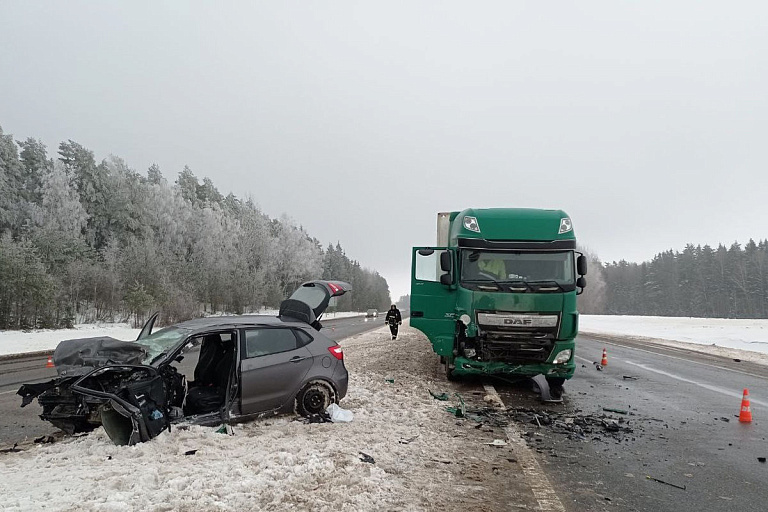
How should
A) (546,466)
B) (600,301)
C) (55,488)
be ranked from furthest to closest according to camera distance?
1. (600,301)
2. (546,466)
3. (55,488)

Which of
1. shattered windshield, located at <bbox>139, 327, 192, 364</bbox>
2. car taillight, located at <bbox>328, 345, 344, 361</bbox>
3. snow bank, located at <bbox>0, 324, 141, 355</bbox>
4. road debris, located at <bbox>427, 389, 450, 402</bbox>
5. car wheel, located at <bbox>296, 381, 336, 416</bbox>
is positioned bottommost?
snow bank, located at <bbox>0, 324, 141, 355</bbox>

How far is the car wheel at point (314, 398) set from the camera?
6.79m

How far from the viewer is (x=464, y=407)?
8.36 m

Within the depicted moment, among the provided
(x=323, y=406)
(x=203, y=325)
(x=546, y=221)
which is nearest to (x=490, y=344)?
(x=546, y=221)

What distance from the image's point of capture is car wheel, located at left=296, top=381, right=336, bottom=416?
679 centimetres

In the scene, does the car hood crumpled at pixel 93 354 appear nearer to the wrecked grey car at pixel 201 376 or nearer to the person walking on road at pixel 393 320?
the wrecked grey car at pixel 201 376

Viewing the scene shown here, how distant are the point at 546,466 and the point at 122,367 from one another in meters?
4.82

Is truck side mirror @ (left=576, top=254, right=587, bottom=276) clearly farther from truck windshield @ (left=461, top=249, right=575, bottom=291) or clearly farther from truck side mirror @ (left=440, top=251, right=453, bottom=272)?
truck side mirror @ (left=440, top=251, right=453, bottom=272)

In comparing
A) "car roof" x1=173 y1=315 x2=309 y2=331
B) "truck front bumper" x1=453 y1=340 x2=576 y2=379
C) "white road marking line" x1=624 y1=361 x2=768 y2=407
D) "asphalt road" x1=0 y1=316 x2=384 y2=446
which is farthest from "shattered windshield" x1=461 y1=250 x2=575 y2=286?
"asphalt road" x1=0 y1=316 x2=384 y2=446

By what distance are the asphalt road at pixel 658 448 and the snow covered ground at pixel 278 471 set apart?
0.66 m

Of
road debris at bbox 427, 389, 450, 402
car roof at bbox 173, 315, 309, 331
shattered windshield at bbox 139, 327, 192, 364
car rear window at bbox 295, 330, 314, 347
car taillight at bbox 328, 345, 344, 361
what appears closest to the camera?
A: shattered windshield at bbox 139, 327, 192, 364

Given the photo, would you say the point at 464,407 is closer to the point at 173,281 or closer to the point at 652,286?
the point at 173,281

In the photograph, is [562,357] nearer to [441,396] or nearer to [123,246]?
[441,396]

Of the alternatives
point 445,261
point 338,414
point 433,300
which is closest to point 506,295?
point 445,261
